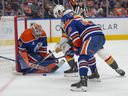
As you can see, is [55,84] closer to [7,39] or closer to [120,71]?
[120,71]

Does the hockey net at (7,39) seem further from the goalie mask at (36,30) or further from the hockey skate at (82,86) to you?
the hockey skate at (82,86)

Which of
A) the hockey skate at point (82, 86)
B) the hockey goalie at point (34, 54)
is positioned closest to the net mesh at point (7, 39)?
the hockey goalie at point (34, 54)

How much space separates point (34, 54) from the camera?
6.47 metres

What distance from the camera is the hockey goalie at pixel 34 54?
6.29 metres

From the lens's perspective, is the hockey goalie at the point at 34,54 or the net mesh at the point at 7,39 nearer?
the hockey goalie at the point at 34,54

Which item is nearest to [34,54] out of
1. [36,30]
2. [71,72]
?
[36,30]

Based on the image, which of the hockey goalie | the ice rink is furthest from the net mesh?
the ice rink

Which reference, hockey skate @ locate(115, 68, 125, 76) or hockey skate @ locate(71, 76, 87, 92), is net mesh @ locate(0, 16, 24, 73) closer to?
hockey skate @ locate(115, 68, 125, 76)

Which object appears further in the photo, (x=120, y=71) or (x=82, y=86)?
(x=120, y=71)

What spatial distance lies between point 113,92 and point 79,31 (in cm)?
84

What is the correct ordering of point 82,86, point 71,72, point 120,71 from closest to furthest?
point 82,86 → point 120,71 → point 71,72

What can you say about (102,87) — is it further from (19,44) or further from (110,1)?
(110,1)

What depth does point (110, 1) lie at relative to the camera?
13.1 metres

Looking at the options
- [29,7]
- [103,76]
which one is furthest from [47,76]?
[29,7]
